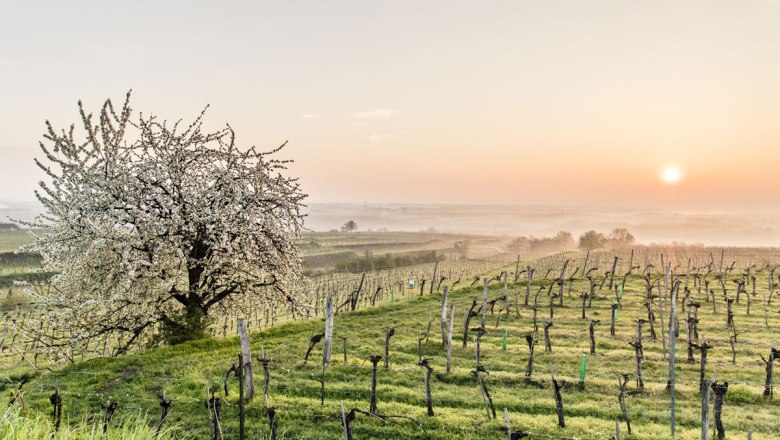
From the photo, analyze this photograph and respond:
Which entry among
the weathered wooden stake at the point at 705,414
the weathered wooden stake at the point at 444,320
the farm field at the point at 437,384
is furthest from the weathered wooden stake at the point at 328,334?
the weathered wooden stake at the point at 705,414

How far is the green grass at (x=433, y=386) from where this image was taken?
1154cm

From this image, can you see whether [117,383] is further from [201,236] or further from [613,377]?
[613,377]

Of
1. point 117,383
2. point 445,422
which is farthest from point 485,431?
point 117,383

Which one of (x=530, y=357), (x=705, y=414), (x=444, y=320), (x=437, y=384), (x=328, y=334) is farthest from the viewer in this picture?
(x=444, y=320)

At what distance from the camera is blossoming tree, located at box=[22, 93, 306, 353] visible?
17.7m

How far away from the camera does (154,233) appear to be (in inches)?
707

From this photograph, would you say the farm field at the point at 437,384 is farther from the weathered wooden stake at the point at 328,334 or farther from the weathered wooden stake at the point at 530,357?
the weathered wooden stake at the point at 328,334

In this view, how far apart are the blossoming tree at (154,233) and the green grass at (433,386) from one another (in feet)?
6.58

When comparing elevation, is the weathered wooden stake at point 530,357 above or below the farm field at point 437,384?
above

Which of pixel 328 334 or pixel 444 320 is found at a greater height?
pixel 444 320

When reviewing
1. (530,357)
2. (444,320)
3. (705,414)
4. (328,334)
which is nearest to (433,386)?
(530,357)

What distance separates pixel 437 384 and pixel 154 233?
11.6 m

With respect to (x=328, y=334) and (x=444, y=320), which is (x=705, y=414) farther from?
(x=328, y=334)

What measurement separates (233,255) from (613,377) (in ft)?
47.7
